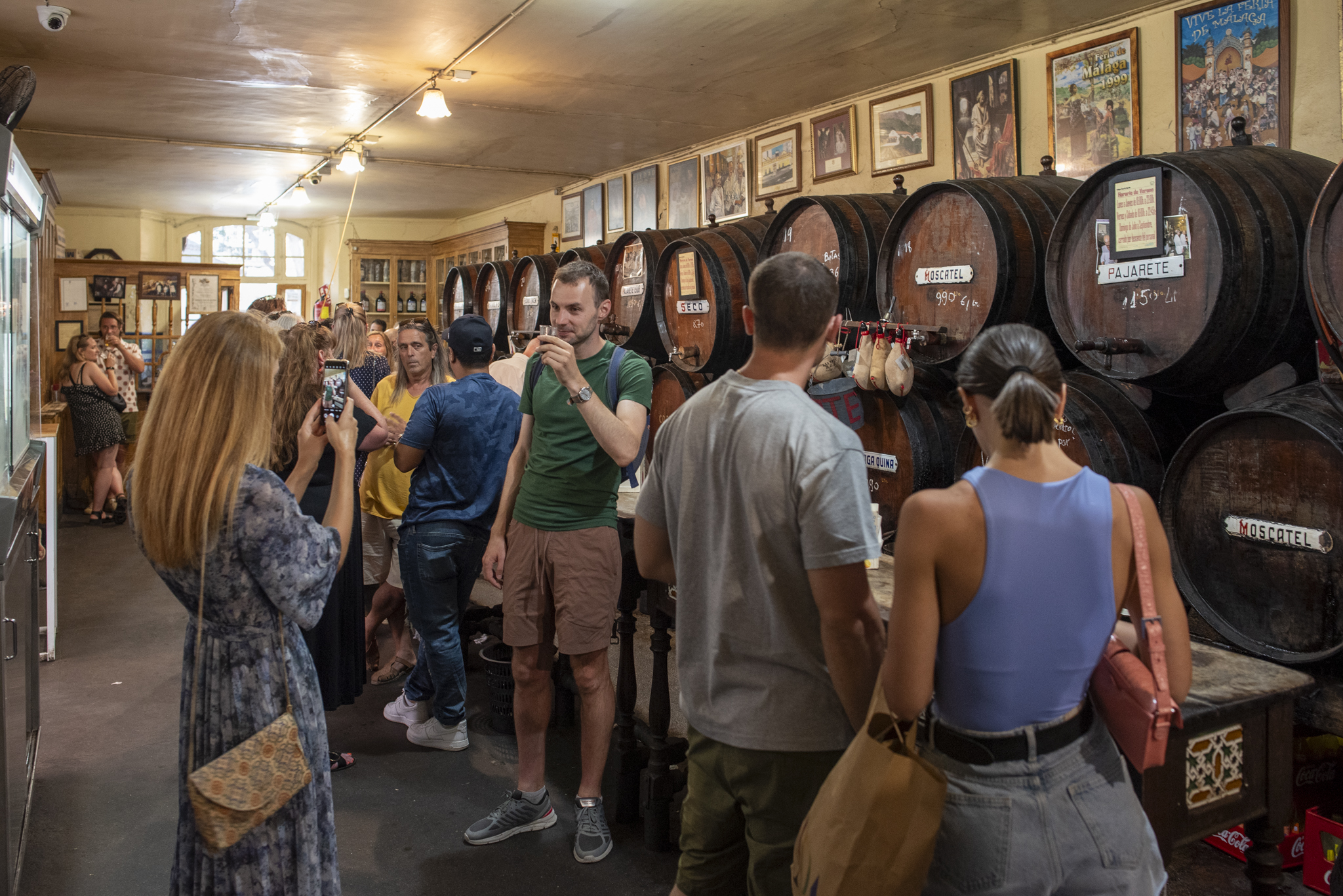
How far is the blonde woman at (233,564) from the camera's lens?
173 cm

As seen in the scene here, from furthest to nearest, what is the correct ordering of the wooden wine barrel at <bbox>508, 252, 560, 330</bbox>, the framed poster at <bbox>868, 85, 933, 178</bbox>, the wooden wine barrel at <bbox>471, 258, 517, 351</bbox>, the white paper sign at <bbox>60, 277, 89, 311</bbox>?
the white paper sign at <bbox>60, 277, 89, 311</bbox> → the wooden wine barrel at <bbox>471, 258, 517, 351</bbox> → the wooden wine barrel at <bbox>508, 252, 560, 330</bbox> → the framed poster at <bbox>868, 85, 933, 178</bbox>

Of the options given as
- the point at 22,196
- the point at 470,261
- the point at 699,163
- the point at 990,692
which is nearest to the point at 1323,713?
the point at 990,692

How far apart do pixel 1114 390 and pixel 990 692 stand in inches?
61.8

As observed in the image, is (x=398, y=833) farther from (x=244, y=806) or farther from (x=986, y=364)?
(x=986, y=364)

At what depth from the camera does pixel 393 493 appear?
426cm

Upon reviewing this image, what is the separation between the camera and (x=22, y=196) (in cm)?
295

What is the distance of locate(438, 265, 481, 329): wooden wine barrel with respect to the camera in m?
7.18

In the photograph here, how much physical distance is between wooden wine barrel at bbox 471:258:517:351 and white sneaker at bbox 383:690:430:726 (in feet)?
10.5

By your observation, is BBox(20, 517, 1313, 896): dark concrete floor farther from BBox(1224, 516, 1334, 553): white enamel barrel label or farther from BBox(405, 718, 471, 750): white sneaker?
BBox(1224, 516, 1334, 553): white enamel barrel label

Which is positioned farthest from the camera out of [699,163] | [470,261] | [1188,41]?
[470,261]

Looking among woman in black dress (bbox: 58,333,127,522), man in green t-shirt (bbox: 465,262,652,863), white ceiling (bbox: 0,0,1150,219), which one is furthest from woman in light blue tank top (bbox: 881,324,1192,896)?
woman in black dress (bbox: 58,333,127,522)

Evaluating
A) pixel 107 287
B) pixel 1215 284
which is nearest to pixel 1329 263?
pixel 1215 284

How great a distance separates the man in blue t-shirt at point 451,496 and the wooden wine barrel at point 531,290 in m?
2.35

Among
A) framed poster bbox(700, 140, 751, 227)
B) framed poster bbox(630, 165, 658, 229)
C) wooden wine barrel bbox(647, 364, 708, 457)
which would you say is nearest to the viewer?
wooden wine barrel bbox(647, 364, 708, 457)
